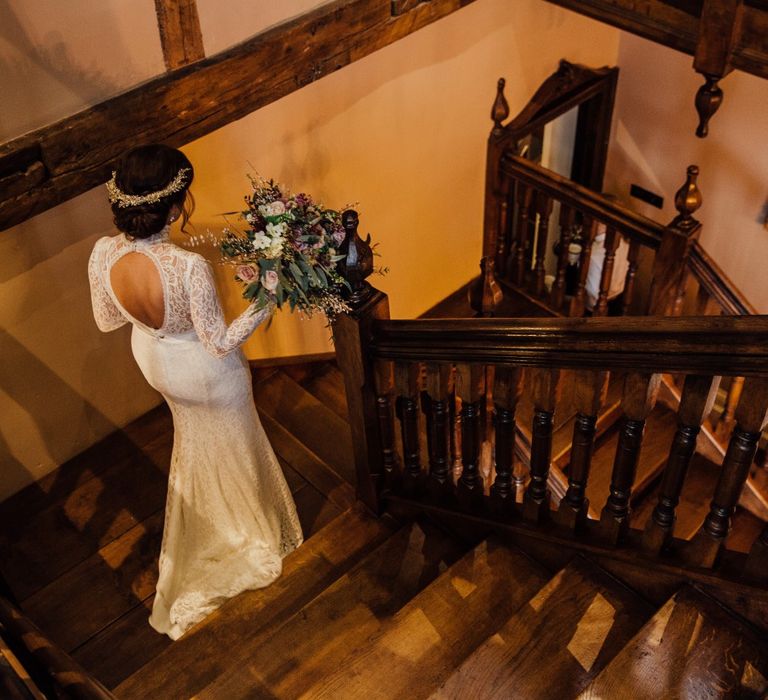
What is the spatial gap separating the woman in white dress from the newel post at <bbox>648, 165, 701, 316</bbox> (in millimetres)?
2041

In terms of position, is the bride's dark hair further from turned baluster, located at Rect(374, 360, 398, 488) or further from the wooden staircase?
the wooden staircase

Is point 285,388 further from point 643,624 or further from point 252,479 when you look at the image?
point 643,624

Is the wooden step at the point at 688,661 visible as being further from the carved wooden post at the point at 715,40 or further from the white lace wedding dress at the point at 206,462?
the carved wooden post at the point at 715,40

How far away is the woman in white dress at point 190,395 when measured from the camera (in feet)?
8.09

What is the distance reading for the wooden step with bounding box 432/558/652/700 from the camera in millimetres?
2307

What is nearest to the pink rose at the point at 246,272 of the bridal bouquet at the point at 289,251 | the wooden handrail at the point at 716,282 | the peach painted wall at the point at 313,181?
the bridal bouquet at the point at 289,251

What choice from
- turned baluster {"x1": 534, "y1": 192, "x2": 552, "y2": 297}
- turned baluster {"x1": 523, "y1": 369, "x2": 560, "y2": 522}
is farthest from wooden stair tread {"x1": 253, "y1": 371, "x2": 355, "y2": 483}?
turned baluster {"x1": 534, "y1": 192, "x2": 552, "y2": 297}

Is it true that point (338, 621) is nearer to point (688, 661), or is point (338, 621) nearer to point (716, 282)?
point (688, 661)

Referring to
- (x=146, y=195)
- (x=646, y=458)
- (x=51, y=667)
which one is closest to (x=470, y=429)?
(x=146, y=195)

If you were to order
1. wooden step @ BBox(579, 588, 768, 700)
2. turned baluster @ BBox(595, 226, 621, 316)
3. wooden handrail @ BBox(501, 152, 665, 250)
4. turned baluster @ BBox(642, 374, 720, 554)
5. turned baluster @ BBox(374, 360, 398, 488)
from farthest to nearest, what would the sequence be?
turned baluster @ BBox(595, 226, 621, 316) < wooden handrail @ BBox(501, 152, 665, 250) < turned baluster @ BBox(374, 360, 398, 488) < wooden step @ BBox(579, 588, 768, 700) < turned baluster @ BBox(642, 374, 720, 554)

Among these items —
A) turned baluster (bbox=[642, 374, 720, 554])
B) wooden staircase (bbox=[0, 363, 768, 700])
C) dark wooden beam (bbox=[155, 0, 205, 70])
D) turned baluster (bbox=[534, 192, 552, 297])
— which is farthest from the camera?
turned baluster (bbox=[534, 192, 552, 297])

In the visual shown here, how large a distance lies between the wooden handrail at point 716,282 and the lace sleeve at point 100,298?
2.57m

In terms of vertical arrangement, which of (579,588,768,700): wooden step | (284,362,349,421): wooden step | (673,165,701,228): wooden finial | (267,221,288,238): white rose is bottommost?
(284,362,349,421): wooden step

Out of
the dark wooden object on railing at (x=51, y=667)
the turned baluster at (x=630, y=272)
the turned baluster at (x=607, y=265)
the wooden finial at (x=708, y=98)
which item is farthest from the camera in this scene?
the turned baluster at (x=607, y=265)
